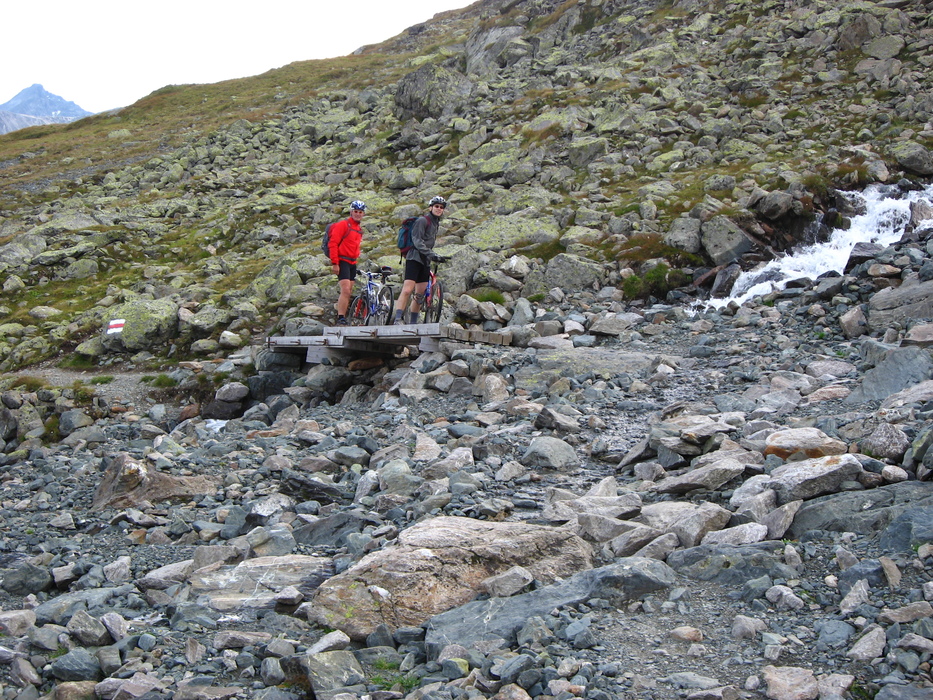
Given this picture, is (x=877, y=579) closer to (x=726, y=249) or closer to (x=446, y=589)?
(x=446, y=589)

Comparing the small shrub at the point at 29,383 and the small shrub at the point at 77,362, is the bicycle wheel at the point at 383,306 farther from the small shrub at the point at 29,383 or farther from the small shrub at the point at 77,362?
the small shrub at the point at 29,383

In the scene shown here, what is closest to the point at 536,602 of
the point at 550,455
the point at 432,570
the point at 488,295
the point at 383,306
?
the point at 432,570

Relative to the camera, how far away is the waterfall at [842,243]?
19.8m

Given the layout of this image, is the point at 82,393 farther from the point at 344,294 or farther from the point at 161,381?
the point at 344,294

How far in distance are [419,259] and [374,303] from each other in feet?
11.4

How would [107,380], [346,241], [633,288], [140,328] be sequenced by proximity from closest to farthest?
[346,241] → [633,288] → [107,380] → [140,328]

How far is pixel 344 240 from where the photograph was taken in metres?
16.7

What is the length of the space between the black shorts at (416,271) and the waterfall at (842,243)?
8.64 meters

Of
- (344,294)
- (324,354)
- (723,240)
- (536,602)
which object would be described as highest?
(344,294)

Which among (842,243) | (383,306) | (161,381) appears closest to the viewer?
(383,306)

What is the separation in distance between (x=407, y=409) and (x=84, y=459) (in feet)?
24.1


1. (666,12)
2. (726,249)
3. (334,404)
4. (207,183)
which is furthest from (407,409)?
(666,12)

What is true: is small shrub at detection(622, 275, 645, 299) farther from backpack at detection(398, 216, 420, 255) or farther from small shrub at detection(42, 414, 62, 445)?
small shrub at detection(42, 414, 62, 445)

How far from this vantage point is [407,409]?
46.9 ft
